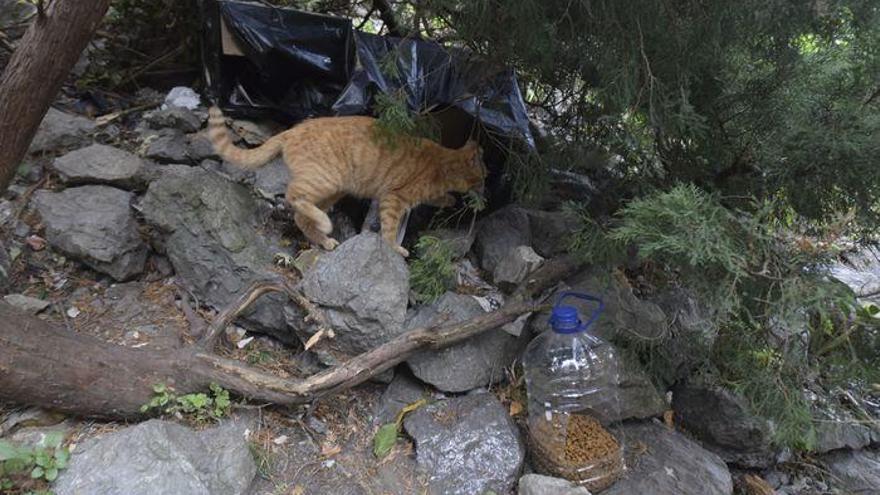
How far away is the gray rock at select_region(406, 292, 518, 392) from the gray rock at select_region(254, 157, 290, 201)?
1.31m

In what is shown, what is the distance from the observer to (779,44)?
2717mm

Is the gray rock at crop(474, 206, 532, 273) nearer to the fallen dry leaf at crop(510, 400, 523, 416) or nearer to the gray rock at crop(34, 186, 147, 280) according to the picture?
the fallen dry leaf at crop(510, 400, 523, 416)

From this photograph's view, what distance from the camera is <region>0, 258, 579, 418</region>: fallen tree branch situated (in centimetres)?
226

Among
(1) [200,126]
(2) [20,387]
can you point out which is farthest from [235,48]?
(2) [20,387]

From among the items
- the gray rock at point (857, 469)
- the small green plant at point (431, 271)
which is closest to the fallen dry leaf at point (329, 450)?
the small green plant at point (431, 271)

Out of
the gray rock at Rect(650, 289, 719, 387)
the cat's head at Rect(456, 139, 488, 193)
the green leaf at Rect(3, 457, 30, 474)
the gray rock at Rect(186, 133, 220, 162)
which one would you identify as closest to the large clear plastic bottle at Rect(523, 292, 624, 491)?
the gray rock at Rect(650, 289, 719, 387)

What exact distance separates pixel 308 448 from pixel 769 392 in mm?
2063

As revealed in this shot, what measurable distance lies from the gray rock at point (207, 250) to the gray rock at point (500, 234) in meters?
1.30

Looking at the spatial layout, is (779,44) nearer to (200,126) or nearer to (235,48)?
(235,48)

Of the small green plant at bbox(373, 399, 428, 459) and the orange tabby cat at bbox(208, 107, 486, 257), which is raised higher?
the orange tabby cat at bbox(208, 107, 486, 257)

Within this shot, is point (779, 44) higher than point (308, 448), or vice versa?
point (779, 44)

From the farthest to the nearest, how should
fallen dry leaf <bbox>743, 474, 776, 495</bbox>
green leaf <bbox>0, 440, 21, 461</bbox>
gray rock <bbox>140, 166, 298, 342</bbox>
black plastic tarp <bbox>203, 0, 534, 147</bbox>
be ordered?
black plastic tarp <bbox>203, 0, 534, 147</bbox> → fallen dry leaf <bbox>743, 474, 776, 495</bbox> → gray rock <bbox>140, 166, 298, 342</bbox> → green leaf <bbox>0, 440, 21, 461</bbox>

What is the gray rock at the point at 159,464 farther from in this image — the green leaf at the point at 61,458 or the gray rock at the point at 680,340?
the gray rock at the point at 680,340

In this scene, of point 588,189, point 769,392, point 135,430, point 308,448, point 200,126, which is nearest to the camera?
point 135,430
